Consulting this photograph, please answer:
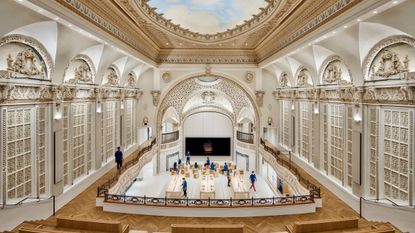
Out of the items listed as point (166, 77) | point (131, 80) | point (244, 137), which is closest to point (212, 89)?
point (244, 137)

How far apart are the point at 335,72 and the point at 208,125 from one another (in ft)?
55.1

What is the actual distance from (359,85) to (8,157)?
33.5ft

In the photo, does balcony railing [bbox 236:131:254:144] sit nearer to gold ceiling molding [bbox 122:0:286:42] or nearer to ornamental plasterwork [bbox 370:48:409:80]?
gold ceiling molding [bbox 122:0:286:42]

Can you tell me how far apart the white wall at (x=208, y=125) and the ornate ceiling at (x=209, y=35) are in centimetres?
936

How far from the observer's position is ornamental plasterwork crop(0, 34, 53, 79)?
6.39 m

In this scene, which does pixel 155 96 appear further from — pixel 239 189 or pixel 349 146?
pixel 349 146

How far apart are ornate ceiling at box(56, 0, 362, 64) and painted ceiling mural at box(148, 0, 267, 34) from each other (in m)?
0.34

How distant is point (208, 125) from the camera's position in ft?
84.1

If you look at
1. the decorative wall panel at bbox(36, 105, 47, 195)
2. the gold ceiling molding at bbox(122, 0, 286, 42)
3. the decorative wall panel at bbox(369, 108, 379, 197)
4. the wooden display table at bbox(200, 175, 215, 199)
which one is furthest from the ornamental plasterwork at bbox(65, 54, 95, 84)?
the decorative wall panel at bbox(369, 108, 379, 197)

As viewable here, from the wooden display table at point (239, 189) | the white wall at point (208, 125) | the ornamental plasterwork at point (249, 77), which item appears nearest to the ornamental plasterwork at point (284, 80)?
the ornamental plasterwork at point (249, 77)

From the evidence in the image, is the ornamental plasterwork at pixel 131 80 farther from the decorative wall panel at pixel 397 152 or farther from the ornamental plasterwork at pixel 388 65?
the decorative wall panel at pixel 397 152

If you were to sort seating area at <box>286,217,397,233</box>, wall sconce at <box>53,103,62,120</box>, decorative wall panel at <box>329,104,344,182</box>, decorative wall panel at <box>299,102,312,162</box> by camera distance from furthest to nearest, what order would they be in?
decorative wall panel at <box>299,102,312,162</box> → decorative wall panel at <box>329,104,344,182</box> → wall sconce at <box>53,103,62,120</box> → seating area at <box>286,217,397,233</box>

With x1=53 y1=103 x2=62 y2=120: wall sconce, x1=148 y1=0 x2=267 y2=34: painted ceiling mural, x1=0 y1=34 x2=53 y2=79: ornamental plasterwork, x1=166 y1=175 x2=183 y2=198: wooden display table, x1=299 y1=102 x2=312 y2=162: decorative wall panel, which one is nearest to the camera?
x1=0 y1=34 x2=53 y2=79: ornamental plasterwork

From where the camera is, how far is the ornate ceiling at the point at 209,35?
7.81 m
